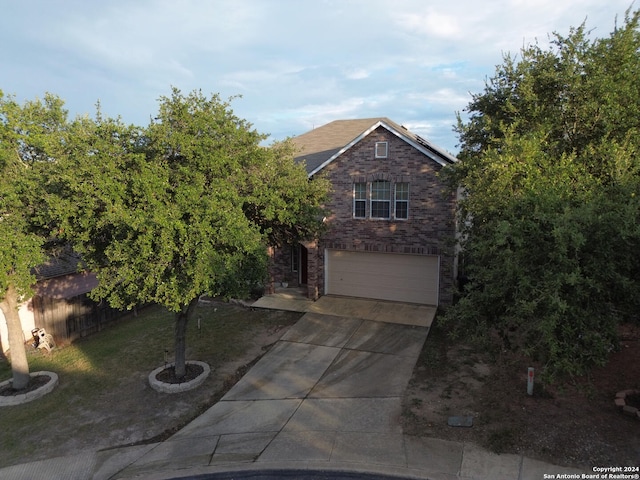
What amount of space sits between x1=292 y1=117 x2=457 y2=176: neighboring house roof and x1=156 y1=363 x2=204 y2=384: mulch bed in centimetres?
875

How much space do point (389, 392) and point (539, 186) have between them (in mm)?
6333

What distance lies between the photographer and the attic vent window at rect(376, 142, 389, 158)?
1714 cm

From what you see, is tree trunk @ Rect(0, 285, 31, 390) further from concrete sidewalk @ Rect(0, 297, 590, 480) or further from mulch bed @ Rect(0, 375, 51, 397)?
concrete sidewalk @ Rect(0, 297, 590, 480)

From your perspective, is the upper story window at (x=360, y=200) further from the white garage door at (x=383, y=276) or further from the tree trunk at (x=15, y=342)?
the tree trunk at (x=15, y=342)

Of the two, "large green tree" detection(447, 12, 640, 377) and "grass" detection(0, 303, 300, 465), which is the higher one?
"large green tree" detection(447, 12, 640, 377)

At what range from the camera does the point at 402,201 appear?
Answer: 17.3m

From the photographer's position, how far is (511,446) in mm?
8188

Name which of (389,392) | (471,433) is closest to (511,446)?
(471,433)

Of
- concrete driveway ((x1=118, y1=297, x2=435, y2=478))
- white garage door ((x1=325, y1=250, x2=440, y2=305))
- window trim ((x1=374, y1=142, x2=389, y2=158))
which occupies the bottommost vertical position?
concrete driveway ((x1=118, y1=297, x2=435, y2=478))

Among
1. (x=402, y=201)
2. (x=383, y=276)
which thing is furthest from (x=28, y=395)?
(x=402, y=201)

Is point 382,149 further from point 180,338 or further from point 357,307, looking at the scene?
point 180,338

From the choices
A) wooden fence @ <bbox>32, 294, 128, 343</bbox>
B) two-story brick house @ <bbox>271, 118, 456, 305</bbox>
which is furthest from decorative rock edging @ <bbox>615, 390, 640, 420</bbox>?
wooden fence @ <bbox>32, 294, 128, 343</bbox>

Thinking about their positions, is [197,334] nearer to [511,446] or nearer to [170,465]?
[170,465]

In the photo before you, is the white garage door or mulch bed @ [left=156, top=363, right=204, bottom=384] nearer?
mulch bed @ [left=156, top=363, right=204, bottom=384]
